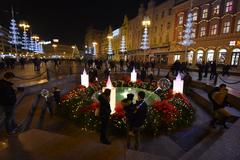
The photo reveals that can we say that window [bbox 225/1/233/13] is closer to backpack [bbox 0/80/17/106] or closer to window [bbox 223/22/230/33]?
window [bbox 223/22/230/33]

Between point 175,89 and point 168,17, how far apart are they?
3359 centimetres

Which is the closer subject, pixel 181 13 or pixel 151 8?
pixel 181 13

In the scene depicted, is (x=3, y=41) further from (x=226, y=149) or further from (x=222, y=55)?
(x=226, y=149)

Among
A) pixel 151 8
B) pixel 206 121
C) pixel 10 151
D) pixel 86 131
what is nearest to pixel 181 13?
pixel 151 8

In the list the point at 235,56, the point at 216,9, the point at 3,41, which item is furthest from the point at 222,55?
the point at 3,41

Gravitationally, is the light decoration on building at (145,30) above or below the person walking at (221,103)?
above

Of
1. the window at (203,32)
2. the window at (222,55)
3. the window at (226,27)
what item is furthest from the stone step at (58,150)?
the window at (203,32)

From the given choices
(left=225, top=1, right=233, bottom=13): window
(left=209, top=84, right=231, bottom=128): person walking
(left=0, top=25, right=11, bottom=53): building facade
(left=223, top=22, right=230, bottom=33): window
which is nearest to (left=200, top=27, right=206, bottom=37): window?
(left=223, top=22, right=230, bottom=33): window

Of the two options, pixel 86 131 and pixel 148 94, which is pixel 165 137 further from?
pixel 148 94

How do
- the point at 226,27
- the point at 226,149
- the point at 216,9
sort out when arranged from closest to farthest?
1. the point at 226,149
2. the point at 226,27
3. the point at 216,9

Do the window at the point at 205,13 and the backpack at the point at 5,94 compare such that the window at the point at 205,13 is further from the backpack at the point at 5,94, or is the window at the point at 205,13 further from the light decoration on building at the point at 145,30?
the backpack at the point at 5,94

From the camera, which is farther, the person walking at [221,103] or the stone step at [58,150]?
the person walking at [221,103]

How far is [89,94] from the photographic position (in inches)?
381

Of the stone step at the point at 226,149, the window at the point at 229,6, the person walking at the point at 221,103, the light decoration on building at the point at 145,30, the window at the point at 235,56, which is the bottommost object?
the stone step at the point at 226,149
